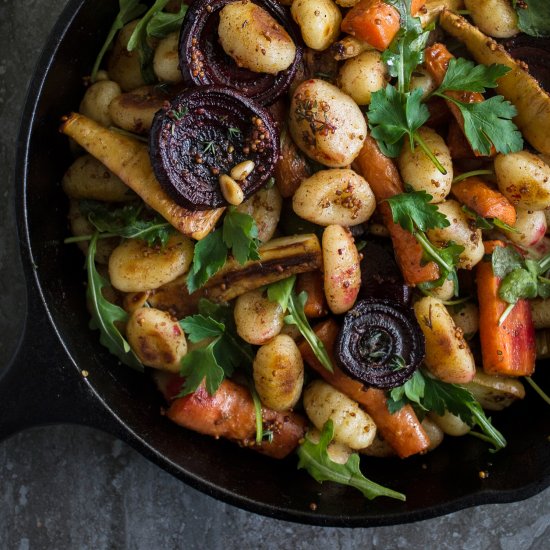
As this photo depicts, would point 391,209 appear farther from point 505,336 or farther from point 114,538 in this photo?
point 114,538

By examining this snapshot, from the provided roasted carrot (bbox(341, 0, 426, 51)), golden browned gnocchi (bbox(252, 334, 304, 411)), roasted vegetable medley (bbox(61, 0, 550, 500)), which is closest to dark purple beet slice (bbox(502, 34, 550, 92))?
roasted vegetable medley (bbox(61, 0, 550, 500))

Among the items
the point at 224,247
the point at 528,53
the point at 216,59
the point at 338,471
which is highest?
the point at 216,59

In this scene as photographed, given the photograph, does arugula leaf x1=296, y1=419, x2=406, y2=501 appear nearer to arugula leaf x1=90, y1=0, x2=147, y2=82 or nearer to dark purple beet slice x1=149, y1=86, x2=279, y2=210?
dark purple beet slice x1=149, y1=86, x2=279, y2=210

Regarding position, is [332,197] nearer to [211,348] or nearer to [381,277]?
[381,277]

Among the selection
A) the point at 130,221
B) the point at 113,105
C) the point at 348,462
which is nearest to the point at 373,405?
the point at 348,462

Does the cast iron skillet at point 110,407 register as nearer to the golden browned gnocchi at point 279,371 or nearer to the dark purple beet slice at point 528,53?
the golden browned gnocchi at point 279,371

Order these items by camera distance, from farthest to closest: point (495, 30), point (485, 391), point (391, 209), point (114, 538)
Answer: point (114, 538) < point (485, 391) < point (495, 30) < point (391, 209)

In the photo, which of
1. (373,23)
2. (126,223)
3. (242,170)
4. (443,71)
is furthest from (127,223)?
(443,71)
